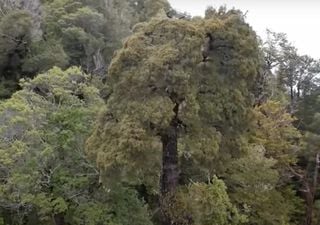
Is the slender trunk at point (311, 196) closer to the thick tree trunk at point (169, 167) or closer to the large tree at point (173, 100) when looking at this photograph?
the large tree at point (173, 100)

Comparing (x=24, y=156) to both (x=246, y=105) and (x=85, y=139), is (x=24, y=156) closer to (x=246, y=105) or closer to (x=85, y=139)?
(x=85, y=139)

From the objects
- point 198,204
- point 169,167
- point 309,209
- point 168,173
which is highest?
point 169,167

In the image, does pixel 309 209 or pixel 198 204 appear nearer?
pixel 198 204

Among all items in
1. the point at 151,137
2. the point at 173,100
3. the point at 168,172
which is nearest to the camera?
the point at 151,137

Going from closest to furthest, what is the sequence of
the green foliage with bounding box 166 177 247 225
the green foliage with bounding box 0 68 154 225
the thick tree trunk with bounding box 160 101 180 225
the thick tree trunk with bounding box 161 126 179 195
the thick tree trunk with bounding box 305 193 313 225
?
the green foliage with bounding box 166 177 247 225, the thick tree trunk with bounding box 160 101 180 225, the thick tree trunk with bounding box 161 126 179 195, the green foliage with bounding box 0 68 154 225, the thick tree trunk with bounding box 305 193 313 225

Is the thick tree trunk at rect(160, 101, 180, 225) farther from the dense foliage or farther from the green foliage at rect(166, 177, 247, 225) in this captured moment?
the green foliage at rect(166, 177, 247, 225)

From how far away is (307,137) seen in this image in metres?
17.8

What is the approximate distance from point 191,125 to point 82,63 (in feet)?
38.1

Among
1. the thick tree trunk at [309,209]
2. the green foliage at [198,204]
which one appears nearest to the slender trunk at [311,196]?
the thick tree trunk at [309,209]

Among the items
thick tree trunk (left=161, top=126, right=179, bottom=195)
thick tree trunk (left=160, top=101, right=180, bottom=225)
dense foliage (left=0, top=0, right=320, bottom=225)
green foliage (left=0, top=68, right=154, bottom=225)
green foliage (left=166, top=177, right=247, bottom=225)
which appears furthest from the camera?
green foliage (left=0, top=68, right=154, bottom=225)

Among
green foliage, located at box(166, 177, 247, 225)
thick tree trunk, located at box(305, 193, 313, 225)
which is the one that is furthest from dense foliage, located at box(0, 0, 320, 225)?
thick tree trunk, located at box(305, 193, 313, 225)

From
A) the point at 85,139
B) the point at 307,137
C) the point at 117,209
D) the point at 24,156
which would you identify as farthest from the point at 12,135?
the point at 307,137

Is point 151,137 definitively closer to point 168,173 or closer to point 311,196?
point 168,173

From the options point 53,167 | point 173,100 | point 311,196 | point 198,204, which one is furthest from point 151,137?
point 311,196
